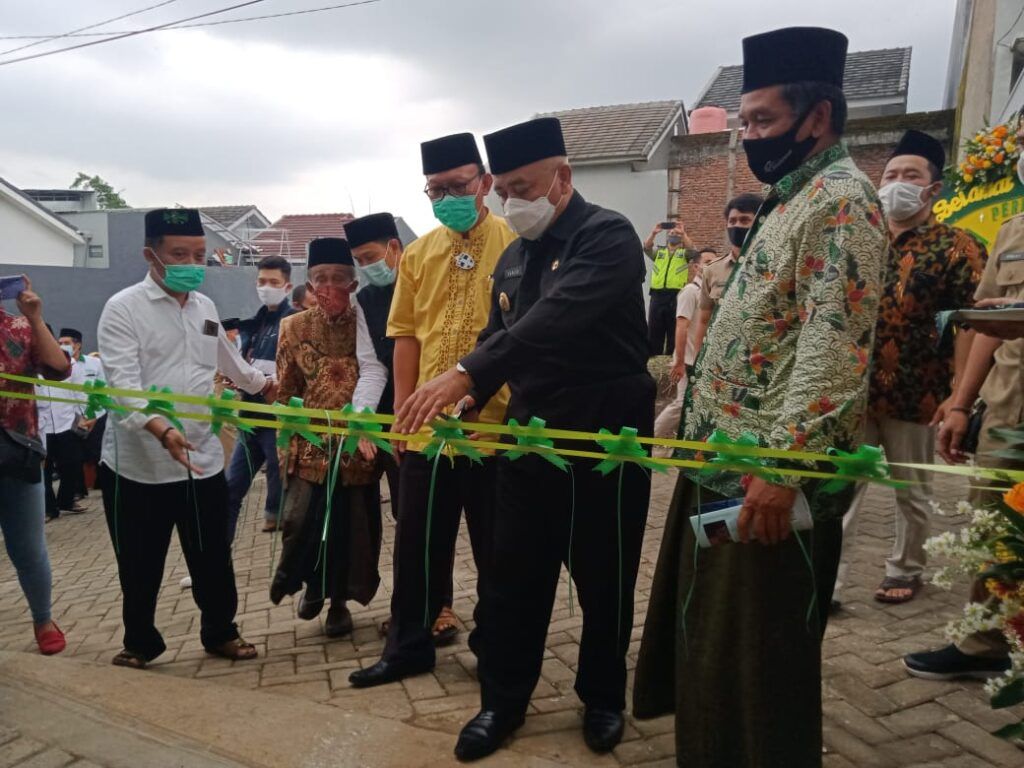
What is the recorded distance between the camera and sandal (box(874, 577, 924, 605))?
12.1 feet

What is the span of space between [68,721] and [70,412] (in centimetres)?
614

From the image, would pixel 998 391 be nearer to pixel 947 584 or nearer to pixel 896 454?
pixel 896 454

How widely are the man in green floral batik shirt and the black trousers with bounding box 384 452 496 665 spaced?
1.16 m

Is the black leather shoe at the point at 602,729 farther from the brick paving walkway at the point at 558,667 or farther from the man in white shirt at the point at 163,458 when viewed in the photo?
the man in white shirt at the point at 163,458

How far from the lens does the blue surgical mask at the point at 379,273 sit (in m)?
3.73

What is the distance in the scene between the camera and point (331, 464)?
357cm

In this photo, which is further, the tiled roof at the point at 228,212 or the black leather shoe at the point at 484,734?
the tiled roof at the point at 228,212

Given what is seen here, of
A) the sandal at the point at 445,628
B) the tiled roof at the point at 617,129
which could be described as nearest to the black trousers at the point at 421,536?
the sandal at the point at 445,628

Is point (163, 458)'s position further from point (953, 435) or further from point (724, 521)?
point (953, 435)

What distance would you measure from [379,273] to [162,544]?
1.53 m

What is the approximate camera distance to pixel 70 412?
807cm

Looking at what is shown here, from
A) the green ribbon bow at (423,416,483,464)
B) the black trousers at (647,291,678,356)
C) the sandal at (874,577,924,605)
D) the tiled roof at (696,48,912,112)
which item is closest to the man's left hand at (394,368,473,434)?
the green ribbon bow at (423,416,483,464)

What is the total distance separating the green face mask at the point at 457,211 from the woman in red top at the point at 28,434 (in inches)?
71.6

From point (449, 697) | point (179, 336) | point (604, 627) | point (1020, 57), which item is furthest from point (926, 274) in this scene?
point (1020, 57)
